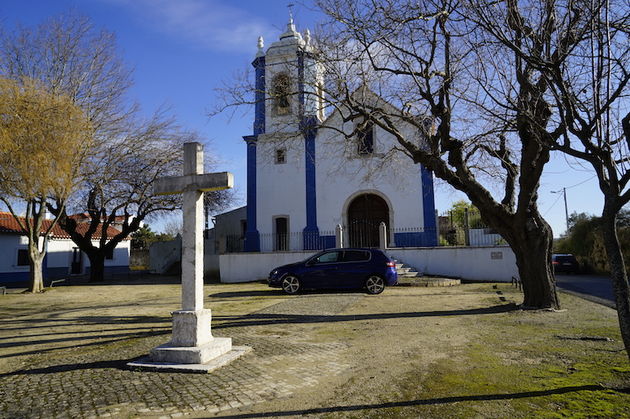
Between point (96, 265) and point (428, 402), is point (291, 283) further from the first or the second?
point (96, 265)

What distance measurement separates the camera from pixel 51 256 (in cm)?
2741

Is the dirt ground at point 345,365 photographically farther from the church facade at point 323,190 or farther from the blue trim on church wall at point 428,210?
the church facade at point 323,190

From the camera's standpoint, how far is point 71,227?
20.9 meters

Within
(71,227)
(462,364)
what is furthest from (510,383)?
(71,227)

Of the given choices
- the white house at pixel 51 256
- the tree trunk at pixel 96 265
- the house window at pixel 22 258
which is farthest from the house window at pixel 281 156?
the house window at pixel 22 258

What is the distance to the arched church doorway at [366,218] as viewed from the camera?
2150 centimetres

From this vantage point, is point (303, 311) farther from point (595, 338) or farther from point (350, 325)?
point (595, 338)

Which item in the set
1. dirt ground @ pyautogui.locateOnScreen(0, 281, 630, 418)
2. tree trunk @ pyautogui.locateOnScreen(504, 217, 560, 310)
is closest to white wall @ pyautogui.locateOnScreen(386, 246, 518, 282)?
dirt ground @ pyautogui.locateOnScreen(0, 281, 630, 418)

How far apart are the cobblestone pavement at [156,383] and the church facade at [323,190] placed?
15.0 metres

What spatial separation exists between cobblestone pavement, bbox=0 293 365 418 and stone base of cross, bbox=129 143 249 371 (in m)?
0.31

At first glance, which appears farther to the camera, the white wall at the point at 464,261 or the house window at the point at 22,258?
the house window at the point at 22,258

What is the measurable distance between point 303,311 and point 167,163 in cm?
1309

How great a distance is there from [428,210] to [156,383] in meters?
17.7

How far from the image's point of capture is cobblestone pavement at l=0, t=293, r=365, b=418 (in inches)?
152
